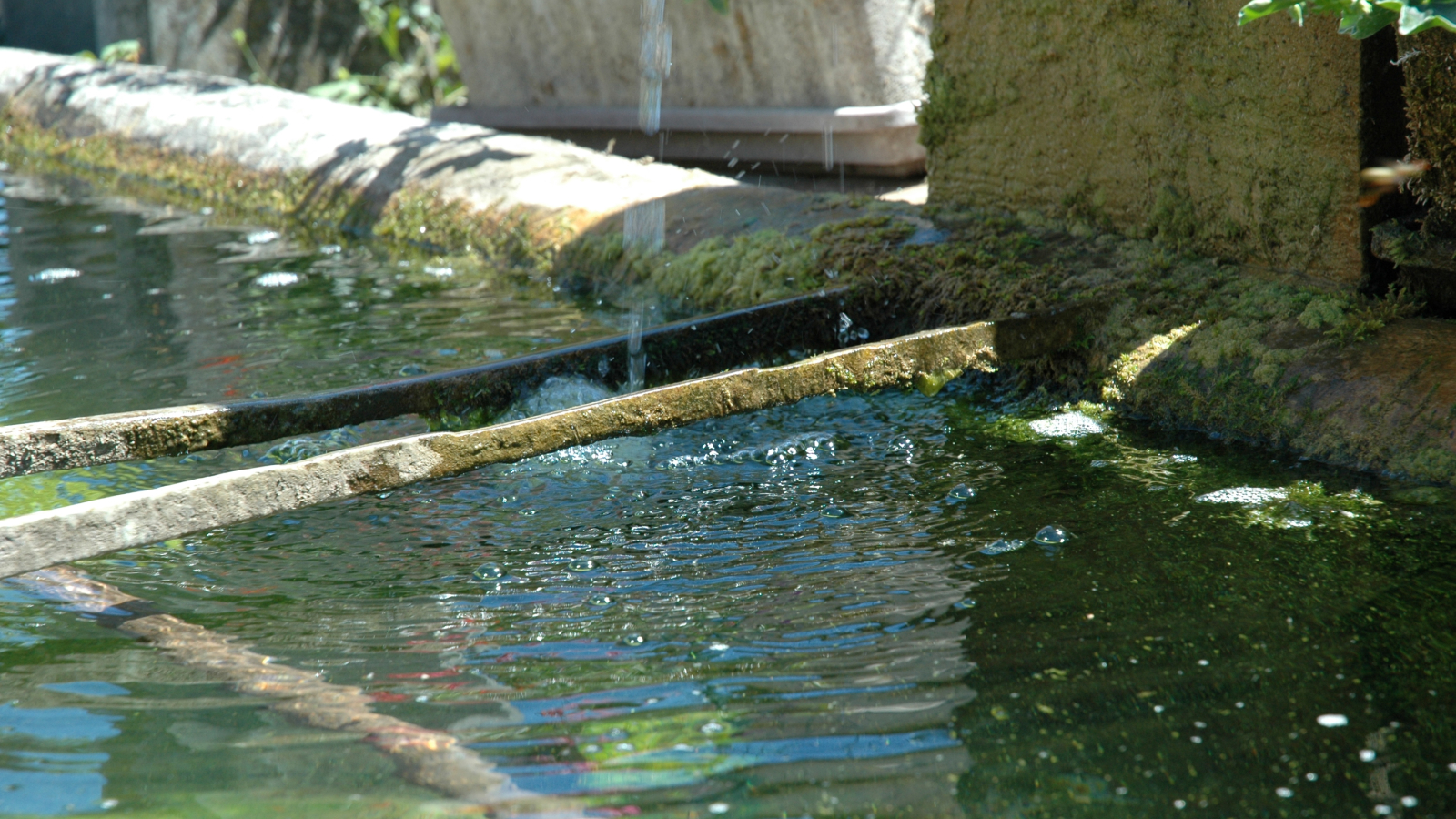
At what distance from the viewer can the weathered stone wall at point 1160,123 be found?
11.1 feet

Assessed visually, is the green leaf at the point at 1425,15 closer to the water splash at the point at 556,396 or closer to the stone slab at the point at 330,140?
the water splash at the point at 556,396

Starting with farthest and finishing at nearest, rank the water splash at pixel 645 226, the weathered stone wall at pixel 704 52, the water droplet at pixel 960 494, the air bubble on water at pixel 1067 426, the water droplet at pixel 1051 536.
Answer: the weathered stone wall at pixel 704 52
the water splash at pixel 645 226
the air bubble on water at pixel 1067 426
the water droplet at pixel 960 494
the water droplet at pixel 1051 536

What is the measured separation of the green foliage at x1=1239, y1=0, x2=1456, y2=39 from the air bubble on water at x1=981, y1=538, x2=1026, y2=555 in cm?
128

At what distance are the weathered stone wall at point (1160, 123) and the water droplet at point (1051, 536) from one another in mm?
1449

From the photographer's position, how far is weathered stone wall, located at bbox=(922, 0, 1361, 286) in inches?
133

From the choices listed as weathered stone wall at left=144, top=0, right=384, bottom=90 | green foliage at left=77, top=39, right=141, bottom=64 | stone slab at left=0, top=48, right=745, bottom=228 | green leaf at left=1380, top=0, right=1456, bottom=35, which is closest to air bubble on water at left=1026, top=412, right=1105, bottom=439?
green leaf at left=1380, top=0, right=1456, bottom=35

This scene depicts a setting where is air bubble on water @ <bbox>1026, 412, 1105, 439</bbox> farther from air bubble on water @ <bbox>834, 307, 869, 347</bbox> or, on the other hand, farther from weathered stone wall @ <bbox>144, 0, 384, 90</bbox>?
weathered stone wall @ <bbox>144, 0, 384, 90</bbox>

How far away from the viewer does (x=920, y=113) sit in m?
4.59

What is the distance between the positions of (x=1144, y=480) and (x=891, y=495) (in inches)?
25.8

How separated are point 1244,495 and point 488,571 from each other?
1.84 m

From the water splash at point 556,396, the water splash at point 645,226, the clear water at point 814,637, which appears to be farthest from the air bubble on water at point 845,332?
the water splash at point 645,226

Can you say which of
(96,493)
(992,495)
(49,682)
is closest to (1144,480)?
(992,495)

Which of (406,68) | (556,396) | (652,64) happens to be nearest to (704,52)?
(652,64)

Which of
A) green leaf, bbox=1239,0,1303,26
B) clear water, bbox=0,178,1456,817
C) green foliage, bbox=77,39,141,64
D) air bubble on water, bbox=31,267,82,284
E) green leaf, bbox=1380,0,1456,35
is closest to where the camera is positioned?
clear water, bbox=0,178,1456,817
